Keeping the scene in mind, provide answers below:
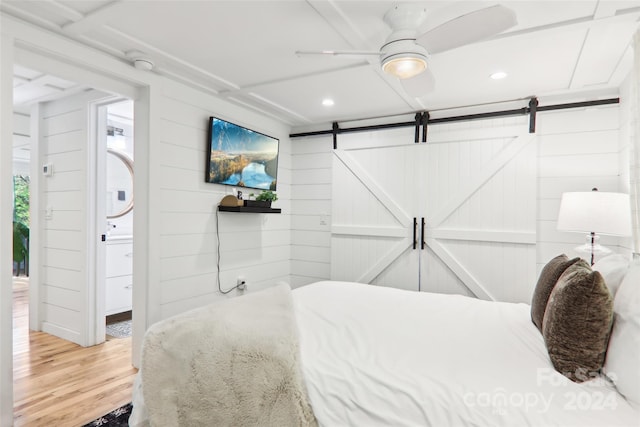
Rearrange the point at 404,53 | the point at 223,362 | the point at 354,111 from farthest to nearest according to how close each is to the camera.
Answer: the point at 354,111 < the point at 404,53 < the point at 223,362

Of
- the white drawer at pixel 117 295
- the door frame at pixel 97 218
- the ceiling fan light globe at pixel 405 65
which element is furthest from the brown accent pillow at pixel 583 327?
the white drawer at pixel 117 295

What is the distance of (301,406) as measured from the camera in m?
1.38

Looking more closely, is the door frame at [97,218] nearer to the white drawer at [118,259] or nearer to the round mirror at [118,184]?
the white drawer at [118,259]

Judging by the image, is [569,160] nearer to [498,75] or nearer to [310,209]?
[498,75]

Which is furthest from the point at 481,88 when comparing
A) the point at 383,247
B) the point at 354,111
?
the point at 383,247

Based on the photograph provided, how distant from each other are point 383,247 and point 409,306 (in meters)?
1.70

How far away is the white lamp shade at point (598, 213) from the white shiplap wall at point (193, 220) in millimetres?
2945

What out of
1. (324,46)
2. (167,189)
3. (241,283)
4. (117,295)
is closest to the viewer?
(324,46)

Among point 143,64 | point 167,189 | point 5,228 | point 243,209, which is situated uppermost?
point 143,64

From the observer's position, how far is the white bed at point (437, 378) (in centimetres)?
120

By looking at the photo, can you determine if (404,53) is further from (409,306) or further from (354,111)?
(354,111)

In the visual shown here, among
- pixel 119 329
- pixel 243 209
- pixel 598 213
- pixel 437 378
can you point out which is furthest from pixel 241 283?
pixel 598 213

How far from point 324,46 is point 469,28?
102 cm

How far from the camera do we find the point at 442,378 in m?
1.35
